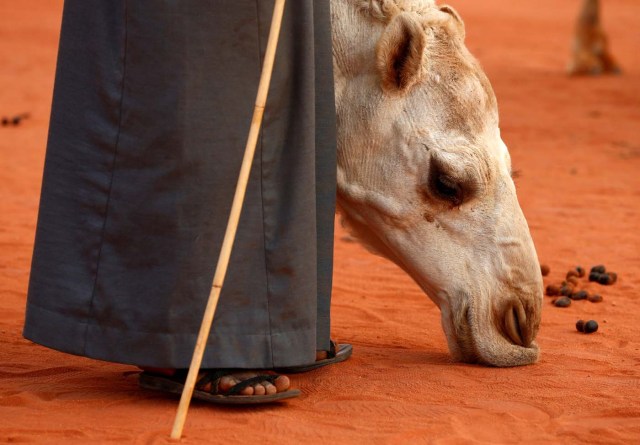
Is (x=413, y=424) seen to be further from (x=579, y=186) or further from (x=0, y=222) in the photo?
(x=579, y=186)

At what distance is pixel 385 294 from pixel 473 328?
2.25 meters

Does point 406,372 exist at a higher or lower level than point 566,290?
lower

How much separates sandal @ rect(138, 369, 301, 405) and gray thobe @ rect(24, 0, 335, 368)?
0.10 m

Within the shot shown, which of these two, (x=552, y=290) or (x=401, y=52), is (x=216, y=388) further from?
(x=552, y=290)

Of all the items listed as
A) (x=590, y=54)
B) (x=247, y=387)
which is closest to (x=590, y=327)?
(x=247, y=387)

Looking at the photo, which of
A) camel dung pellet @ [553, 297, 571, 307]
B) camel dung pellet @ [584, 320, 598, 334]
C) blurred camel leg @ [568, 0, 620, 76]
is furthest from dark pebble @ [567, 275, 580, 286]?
blurred camel leg @ [568, 0, 620, 76]

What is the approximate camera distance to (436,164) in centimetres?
430

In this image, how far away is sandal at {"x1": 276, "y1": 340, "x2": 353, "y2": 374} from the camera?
4676 mm

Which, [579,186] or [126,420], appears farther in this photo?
[579,186]

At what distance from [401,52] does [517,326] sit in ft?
3.99

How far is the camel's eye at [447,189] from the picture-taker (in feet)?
14.1

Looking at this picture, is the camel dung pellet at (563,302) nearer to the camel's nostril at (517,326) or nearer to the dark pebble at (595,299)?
the dark pebble at (595,299)

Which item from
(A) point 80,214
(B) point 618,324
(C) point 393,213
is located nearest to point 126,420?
(A) point 80,214

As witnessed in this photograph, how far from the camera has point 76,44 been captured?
3963 mm
